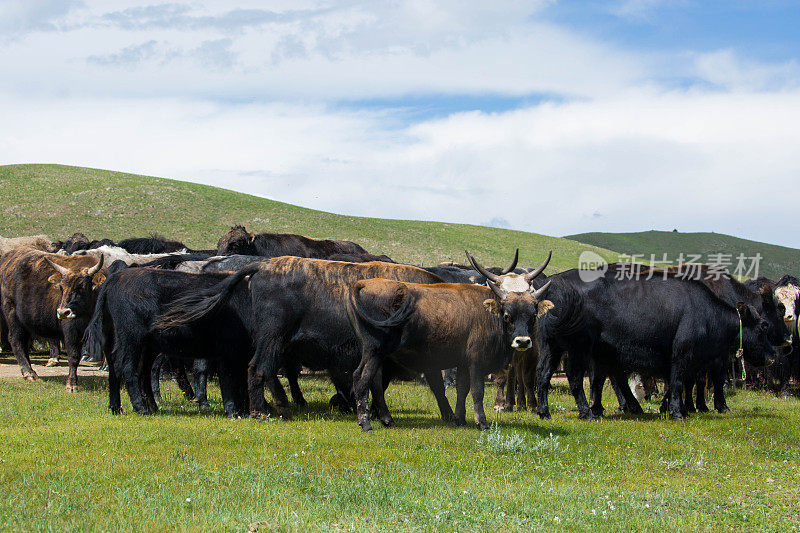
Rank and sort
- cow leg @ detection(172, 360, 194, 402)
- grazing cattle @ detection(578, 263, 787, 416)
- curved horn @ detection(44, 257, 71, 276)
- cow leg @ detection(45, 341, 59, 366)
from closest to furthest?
Answer: grazing cattle @ detection(578, 263, 787, 416), cow leg @ detection(172, 360, 194, 402), curved horn @ detection(44, 257, 71, 276), cow leg @ detection(45, 341, 59, 366)

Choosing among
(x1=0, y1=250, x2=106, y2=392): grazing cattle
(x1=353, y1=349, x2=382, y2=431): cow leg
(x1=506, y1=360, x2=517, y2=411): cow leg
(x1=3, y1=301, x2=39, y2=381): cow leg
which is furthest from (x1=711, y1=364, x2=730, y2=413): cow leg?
(x1=3, y1=301, x2=39, y2=381): cow leg

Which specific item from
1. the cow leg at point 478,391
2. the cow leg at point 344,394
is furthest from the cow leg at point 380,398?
the cow leg at point 344,394

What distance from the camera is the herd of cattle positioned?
10.0 meters

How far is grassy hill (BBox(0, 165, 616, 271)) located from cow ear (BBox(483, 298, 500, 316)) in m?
49.0

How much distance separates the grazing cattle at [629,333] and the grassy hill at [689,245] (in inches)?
2840

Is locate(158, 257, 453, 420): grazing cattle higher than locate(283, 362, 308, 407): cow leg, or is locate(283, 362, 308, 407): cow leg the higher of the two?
locate(158, 257, 453, 420): grazing cattle

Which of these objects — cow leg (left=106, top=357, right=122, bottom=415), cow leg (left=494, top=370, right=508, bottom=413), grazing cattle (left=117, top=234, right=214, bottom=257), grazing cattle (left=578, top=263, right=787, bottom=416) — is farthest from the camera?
grazing cattle (left=117, top=234, right=214, bottom=257)

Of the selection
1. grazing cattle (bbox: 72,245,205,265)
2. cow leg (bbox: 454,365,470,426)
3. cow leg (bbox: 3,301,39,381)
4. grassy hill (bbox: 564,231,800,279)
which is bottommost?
cow leg (bbox: 3,301,39,381)

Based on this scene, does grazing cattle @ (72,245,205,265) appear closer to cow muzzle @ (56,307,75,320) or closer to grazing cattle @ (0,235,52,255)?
cow muzzle @ (56,307,75,320)

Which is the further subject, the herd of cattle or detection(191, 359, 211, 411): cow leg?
detection(191, 359, 211, 411): cow leg

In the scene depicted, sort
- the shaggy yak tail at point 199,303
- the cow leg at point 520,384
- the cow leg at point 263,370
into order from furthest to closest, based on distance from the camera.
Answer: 1. the cow leg at point 520,384
2. the shaggy yak tail at point 199,303
3. the cow leg at point 263,370

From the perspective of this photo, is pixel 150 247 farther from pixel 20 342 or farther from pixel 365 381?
pixel 365 381

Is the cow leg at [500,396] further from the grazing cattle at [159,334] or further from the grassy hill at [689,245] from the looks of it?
the grassy hill at [689,245]

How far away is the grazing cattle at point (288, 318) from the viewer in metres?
10.6
